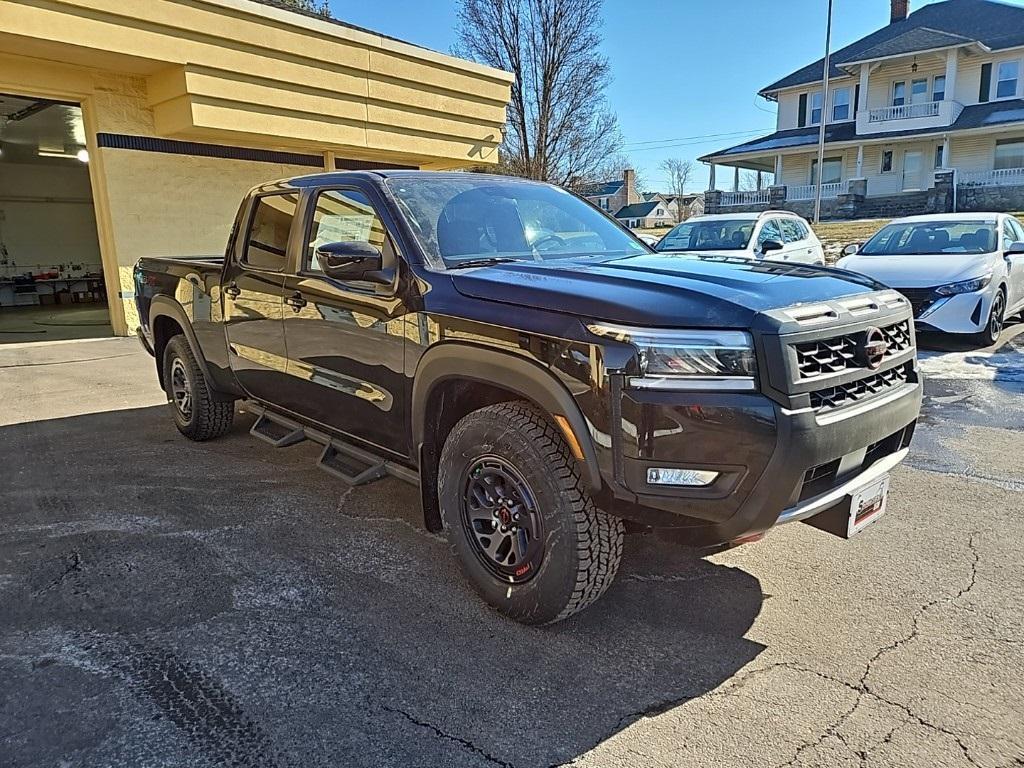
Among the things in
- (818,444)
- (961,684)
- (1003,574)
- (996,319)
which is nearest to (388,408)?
(818,444)

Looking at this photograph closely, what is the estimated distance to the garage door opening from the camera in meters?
18.1

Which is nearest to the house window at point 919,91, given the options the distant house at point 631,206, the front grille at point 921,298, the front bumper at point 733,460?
the front grille at point 921,298

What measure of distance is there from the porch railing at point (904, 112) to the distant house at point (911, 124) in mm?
39

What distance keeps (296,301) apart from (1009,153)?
34.4 meters

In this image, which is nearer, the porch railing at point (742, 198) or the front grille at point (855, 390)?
the front grille at point (855, 390)

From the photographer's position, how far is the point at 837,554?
3605 millimetres

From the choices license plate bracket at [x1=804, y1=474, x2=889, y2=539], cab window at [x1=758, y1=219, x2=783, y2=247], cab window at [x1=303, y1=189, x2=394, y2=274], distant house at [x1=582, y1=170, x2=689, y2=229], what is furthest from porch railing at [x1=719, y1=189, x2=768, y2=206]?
license plate bracket at [x1=804, y1=474, x2=889, y2=539]

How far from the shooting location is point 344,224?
392cm

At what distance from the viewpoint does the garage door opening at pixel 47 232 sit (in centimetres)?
1814

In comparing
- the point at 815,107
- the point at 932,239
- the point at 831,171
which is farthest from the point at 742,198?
the point at 932,239

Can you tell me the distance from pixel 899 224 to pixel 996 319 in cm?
204

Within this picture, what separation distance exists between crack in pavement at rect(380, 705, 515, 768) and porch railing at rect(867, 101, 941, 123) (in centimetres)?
3534

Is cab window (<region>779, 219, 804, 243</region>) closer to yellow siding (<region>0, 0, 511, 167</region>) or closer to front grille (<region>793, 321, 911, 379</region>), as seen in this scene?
yellow siding (<region>0, 0, 511, 167</region>)

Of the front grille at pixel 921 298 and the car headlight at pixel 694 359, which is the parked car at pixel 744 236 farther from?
the car headlight at pixel 694 359
